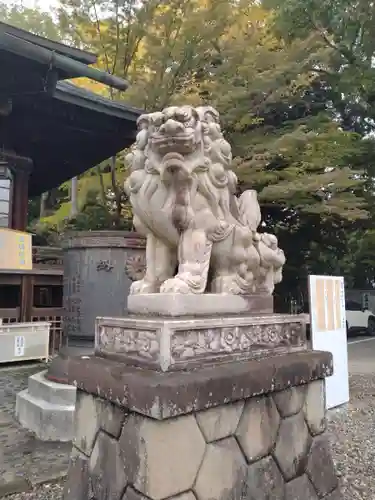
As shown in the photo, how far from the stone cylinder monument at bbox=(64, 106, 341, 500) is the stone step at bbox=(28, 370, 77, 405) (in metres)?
1.40

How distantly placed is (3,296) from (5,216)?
5.30ft

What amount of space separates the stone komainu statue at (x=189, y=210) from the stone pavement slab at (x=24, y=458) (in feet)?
4.93

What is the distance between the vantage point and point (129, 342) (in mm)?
2148

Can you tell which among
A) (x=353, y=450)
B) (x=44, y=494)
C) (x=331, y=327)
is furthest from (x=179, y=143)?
(x=331, y=327)

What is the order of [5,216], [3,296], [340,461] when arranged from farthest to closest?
[3,296] < [5,216] < [340,461]

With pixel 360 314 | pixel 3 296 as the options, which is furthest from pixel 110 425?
A: pixel 360 314

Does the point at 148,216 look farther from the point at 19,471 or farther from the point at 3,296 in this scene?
the point at 3,296

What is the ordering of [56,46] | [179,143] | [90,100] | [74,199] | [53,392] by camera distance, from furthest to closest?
[74,199], [90,100], [56,46], [53,392], [179,143]

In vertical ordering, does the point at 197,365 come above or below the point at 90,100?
below

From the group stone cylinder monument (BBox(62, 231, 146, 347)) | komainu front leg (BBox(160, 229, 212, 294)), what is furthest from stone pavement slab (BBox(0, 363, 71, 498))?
komainu front leg (BBox(160, 229, 212, 294))

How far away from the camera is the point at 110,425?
2080 mm

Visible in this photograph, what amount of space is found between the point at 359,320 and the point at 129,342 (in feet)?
51.2

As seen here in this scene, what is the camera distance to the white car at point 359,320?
1588 cm

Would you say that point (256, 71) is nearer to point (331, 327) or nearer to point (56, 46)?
point (56, 46)
